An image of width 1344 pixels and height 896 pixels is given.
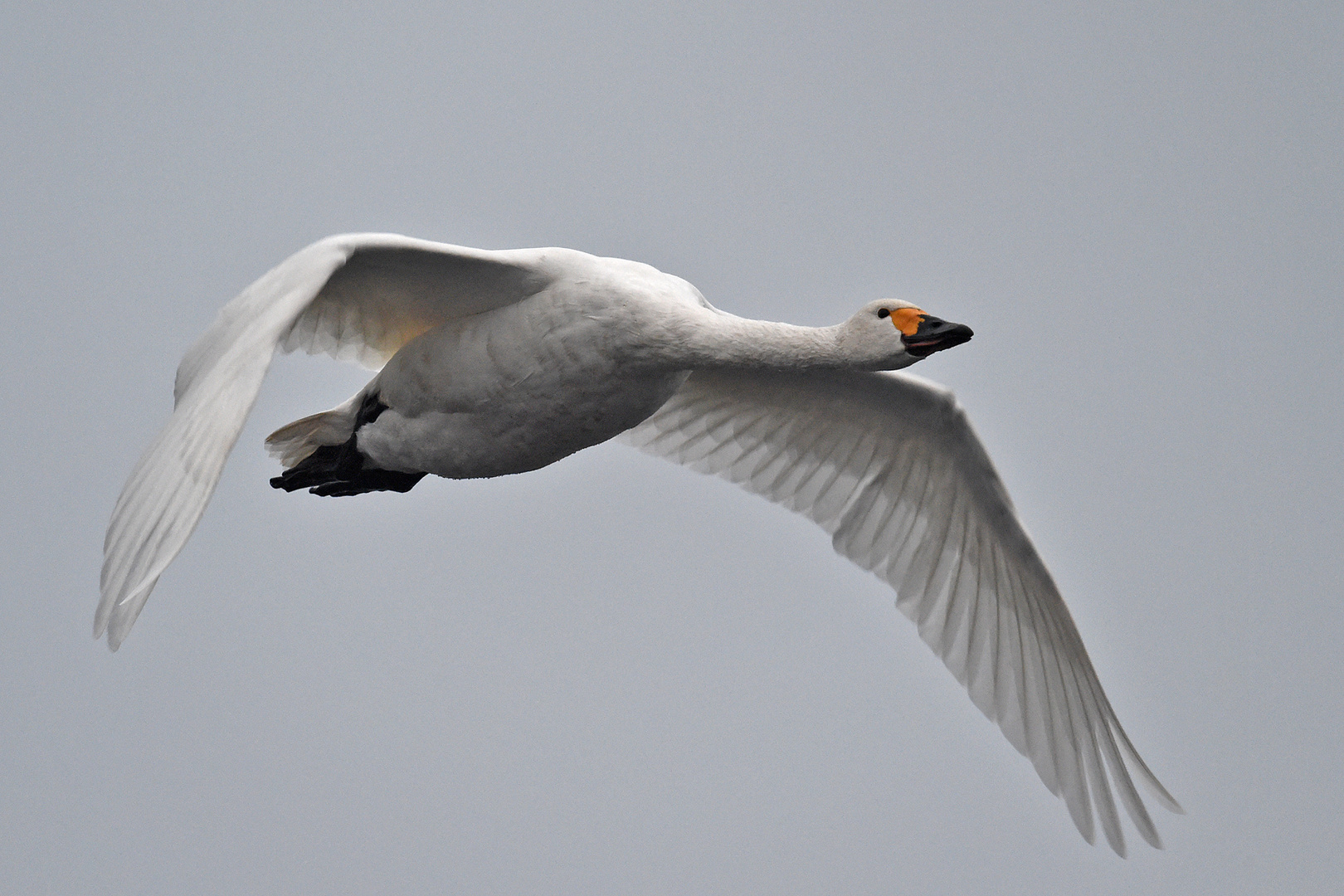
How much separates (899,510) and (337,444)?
4138mm

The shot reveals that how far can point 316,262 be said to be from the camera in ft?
32.3

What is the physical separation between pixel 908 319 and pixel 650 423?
3.21 meters

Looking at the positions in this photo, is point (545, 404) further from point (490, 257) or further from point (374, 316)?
point (374, 316)

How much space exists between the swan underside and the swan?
0.02 m

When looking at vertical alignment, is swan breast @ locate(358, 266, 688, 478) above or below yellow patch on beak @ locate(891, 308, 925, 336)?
below

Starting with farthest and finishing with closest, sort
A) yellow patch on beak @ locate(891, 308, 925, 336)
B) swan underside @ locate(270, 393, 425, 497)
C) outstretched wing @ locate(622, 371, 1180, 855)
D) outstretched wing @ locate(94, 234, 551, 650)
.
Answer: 1. outstretched wing @ locate(622, 371, 1180, 855)
2. swan underside @ locate(270, 393, 425, 497)
3. yellow patch on beak @ locate(891, 308, 925, 336)
4. outstretched wing @ locate(94, 234, 551, 650)

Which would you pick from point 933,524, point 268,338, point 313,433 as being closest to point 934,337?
point 933,524

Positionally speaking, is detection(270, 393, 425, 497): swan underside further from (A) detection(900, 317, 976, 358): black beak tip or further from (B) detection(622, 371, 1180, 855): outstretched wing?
(A) detection(900, 317, 976, 358): black beak tip

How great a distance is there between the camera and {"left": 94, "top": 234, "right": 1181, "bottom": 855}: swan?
932 centimetres

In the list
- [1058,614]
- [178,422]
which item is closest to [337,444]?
[178,422]

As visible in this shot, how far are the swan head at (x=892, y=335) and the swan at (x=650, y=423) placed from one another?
11 mm

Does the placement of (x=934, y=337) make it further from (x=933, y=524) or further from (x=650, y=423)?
(x=650, y=423)

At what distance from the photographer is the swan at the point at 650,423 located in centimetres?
→ 932

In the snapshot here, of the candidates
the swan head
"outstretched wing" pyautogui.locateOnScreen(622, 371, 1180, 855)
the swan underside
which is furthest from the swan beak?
the swan underside
